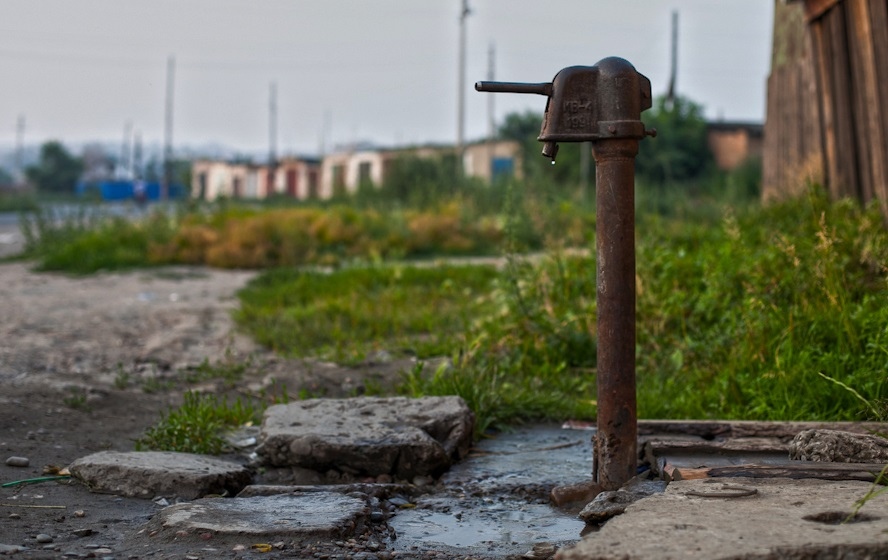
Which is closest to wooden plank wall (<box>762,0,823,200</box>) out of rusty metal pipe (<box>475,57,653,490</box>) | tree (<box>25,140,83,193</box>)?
rusty metal pipe (<box>475,57,653,490</box>)

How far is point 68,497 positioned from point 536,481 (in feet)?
5.42

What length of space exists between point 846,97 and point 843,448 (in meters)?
4.13

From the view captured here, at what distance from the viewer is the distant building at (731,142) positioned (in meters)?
28.5

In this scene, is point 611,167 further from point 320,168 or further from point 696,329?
point 320,168

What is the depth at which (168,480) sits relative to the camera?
3.53 meters

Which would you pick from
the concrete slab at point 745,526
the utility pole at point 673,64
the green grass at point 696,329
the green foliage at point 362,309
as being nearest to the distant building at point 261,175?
the utility pole at point 673,64

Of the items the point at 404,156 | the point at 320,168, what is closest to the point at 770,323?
the point at 404,156

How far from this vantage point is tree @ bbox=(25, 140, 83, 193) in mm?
56781

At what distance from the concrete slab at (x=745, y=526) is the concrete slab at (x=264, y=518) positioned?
3.05 feet

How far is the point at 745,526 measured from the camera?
240 cm

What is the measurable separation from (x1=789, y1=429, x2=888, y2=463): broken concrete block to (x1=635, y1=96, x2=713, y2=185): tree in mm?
23443

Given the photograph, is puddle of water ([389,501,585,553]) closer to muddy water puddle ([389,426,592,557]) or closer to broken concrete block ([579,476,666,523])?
muddy water puddle ([389,426,592,557])

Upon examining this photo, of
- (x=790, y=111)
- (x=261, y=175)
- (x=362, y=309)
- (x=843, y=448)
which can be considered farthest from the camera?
(x=261, y=175)

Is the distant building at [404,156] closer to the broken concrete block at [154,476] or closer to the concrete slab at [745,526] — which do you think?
the broken concrete block at [154,476]
